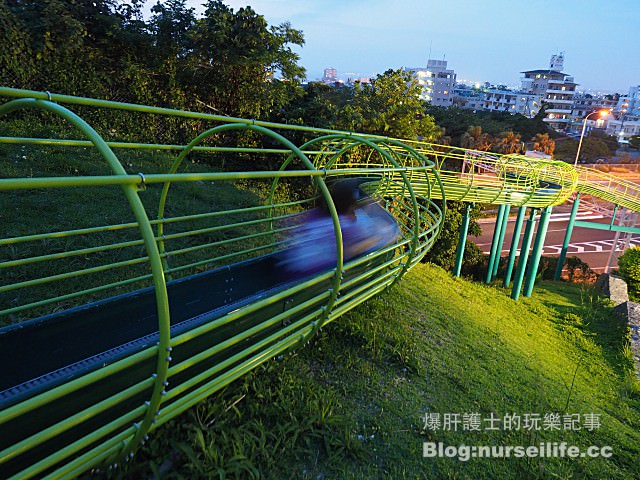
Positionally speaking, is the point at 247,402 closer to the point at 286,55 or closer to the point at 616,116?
the point at 286,55

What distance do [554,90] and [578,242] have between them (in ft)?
222

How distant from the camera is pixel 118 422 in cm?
148

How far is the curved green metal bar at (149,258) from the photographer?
1.37 m

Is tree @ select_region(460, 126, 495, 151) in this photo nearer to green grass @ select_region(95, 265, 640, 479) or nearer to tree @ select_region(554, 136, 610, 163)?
tree @ select_region(554, 136, 610, 163)

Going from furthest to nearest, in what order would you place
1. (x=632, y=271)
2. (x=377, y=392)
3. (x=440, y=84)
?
(x=440, y=84), (x=632, y=271), (x=377, y=392)

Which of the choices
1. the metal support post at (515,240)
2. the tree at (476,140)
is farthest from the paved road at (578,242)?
the metal support post at (515,240)

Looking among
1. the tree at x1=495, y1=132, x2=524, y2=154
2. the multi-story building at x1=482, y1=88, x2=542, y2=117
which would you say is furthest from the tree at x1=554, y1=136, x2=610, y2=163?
the multi-story building at x1=482, y1=88, x2=542, y2=117

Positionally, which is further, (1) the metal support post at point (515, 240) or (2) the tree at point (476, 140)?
(2) the tree at point (476, 140)

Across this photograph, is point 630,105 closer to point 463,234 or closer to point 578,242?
point 578,242

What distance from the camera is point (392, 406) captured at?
3.14m

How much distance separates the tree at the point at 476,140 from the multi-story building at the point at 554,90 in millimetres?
46452

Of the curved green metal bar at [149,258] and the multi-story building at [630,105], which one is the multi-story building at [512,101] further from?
the curved green metal bar at [149,258]

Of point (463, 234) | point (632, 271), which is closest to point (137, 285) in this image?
point (463, 234)

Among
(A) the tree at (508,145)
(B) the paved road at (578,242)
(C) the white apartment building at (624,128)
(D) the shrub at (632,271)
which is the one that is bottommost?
(B) the paved road at (578,242)
